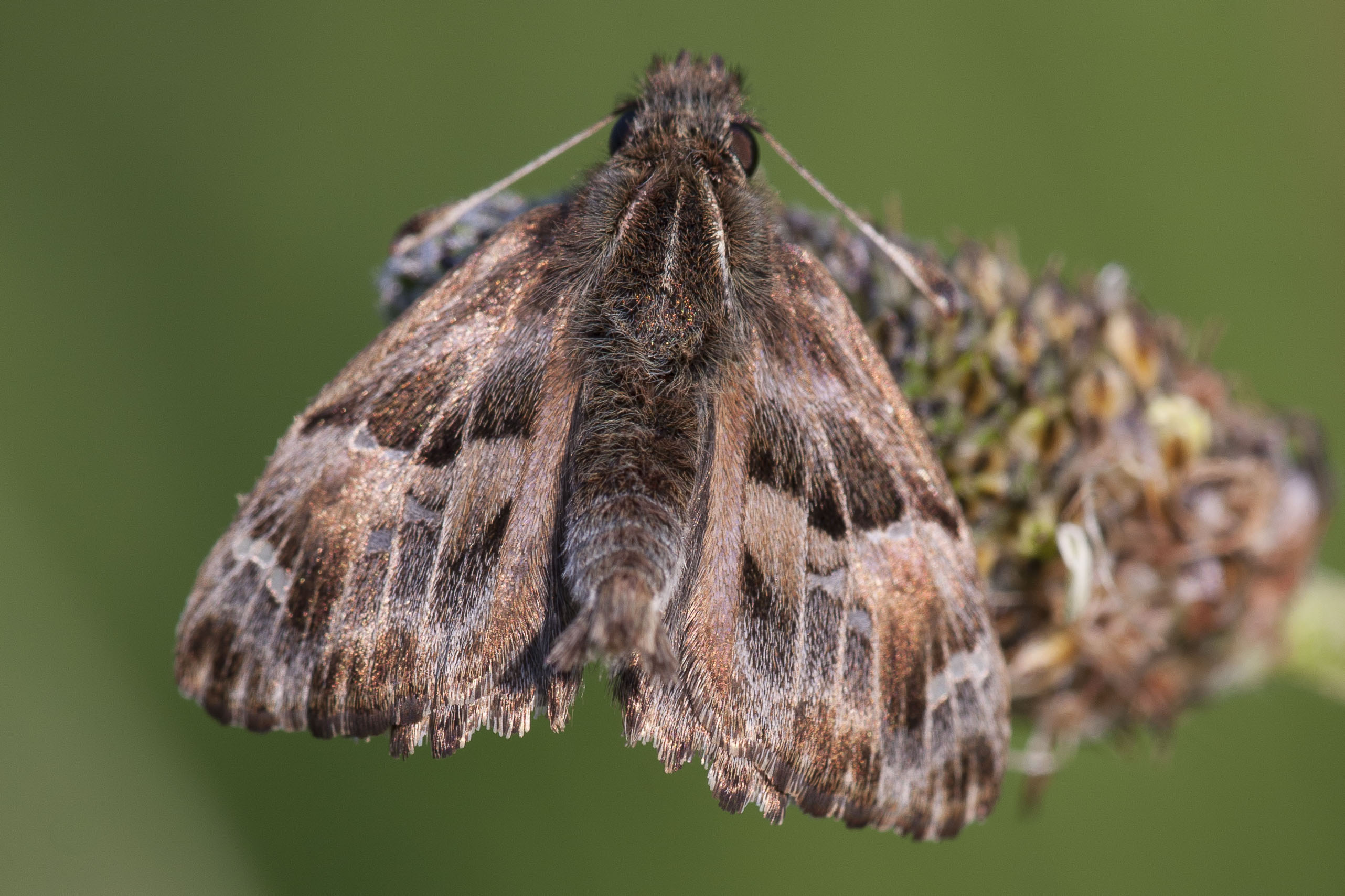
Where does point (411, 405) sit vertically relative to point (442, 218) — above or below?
below

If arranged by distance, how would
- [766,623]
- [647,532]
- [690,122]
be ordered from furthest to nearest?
[690,122] → [766,623] → [647,532]

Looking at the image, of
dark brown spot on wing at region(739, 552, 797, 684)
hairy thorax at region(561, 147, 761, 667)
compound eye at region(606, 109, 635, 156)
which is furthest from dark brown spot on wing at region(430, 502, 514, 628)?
compound eye at region(606, 109, 635, 156)

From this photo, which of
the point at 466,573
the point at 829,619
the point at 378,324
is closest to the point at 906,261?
the point at 829,619

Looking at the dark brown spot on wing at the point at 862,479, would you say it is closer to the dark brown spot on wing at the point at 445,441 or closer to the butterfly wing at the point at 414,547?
the butterfly wing at the point at 414,547

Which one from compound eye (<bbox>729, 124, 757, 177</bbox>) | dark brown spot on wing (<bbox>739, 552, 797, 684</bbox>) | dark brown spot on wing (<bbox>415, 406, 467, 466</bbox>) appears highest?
compound eye (<bbox>729, 124, 757, 177</bbox>)

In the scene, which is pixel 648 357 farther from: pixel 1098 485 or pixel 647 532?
pixel 1098 485

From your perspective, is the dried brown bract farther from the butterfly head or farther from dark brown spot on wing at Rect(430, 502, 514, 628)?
dark brown spot on wing at Rect(430, 502, 514, 628)
